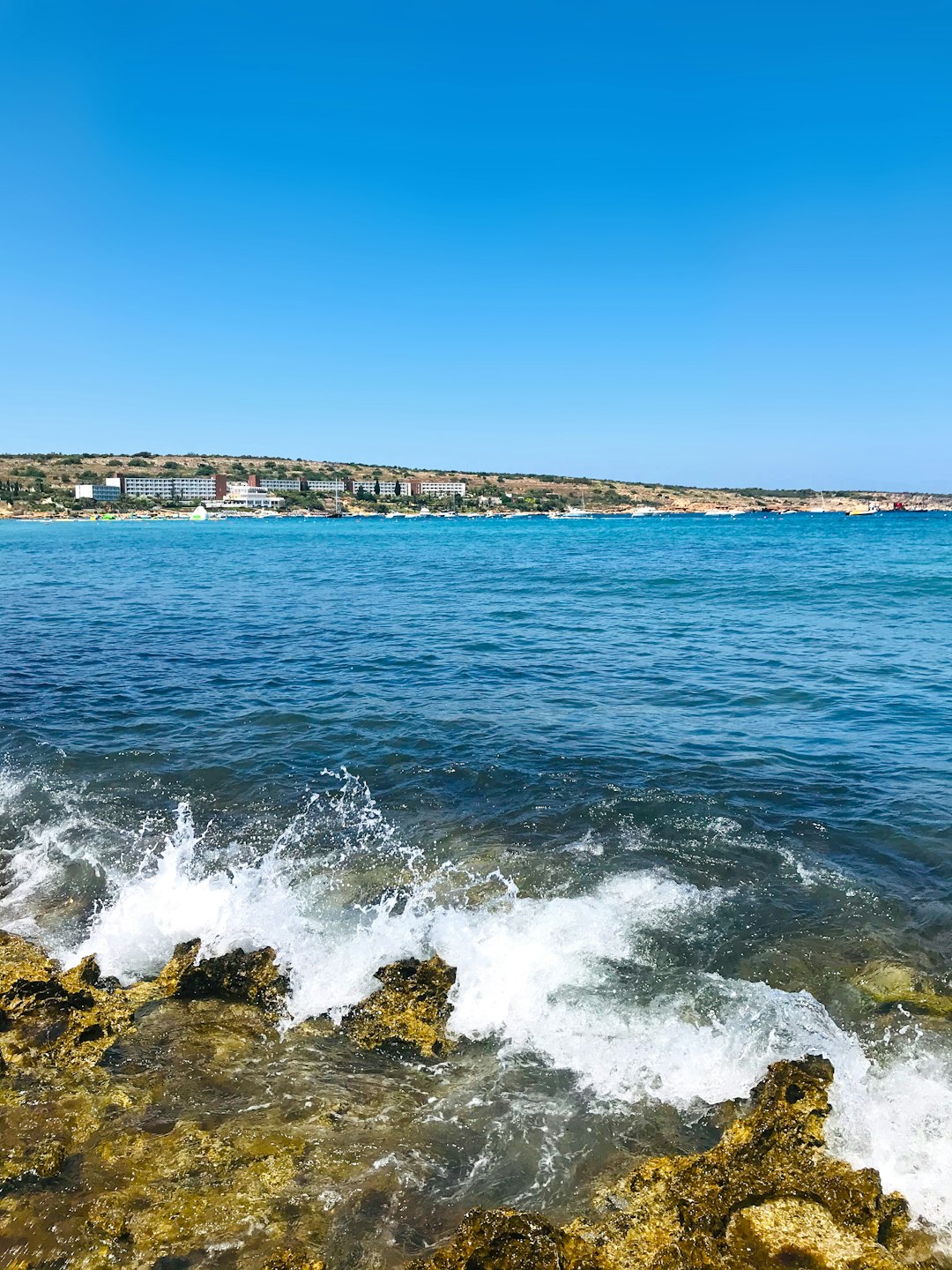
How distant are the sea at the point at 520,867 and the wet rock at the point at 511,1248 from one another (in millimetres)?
736

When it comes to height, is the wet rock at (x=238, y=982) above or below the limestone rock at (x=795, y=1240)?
below

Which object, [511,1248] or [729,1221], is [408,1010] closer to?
[511,1248]

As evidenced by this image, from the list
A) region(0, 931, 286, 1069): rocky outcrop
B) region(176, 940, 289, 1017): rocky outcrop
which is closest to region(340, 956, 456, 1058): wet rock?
region(176, 940, 289, 1017): rocky outcrop

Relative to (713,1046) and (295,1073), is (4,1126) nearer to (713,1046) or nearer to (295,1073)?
(295,1073)

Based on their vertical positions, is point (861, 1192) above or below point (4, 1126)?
above

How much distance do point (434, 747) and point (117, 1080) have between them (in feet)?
31.2

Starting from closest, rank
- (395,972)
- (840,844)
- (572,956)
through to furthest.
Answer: (395,972)
(572,956)
(840,844)

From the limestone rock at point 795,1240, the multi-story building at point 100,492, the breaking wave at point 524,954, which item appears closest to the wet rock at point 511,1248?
the limestone rock at point 795,1240

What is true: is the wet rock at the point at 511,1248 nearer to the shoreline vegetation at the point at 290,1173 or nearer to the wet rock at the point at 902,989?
the shoreline vegetation at the point at 290,1173

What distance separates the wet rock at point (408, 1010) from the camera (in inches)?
293

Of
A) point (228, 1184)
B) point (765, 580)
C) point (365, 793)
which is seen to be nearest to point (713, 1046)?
point (228, 1184)

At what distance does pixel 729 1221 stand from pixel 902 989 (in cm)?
434

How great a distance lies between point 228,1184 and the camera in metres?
5.59

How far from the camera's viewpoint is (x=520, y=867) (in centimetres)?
1078
